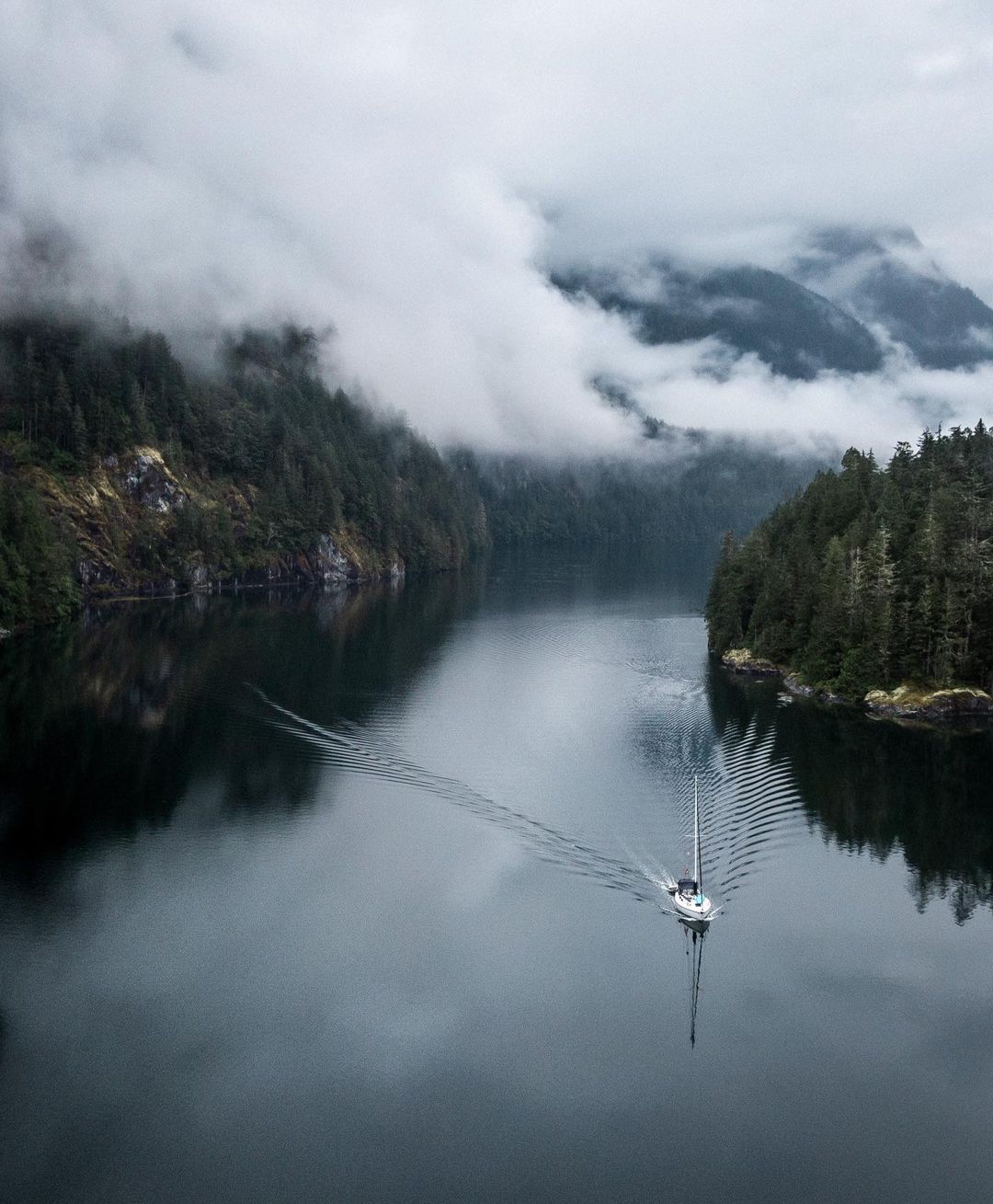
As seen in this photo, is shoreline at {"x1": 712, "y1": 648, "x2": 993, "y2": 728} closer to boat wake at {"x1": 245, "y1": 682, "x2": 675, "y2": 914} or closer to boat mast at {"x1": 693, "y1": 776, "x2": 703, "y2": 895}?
boat mast at {"x1": 693, "y1": 776, "x2": 703, "y2": 895}

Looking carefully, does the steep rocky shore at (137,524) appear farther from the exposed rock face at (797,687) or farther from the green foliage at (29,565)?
the exposed rock face at (797,687)

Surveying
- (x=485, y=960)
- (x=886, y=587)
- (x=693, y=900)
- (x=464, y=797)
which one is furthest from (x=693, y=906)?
(x=886, y=587)

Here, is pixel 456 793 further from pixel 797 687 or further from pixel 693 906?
pixel 797 687

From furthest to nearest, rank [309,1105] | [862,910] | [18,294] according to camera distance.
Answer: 1. [18,294]
2. [862,910]
3. [309,1105]

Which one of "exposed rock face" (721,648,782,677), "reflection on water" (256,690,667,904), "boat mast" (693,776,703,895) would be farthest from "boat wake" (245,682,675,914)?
"exposed rock face" (721,648,782,677)

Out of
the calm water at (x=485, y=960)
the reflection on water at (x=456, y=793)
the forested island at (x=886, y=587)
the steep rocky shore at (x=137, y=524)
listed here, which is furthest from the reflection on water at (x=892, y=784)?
the steep rocky shore at (x=137, y=524)

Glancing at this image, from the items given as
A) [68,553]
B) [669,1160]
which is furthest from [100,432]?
[669,1160]

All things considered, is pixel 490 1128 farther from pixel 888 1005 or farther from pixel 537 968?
pixel 888 1005
